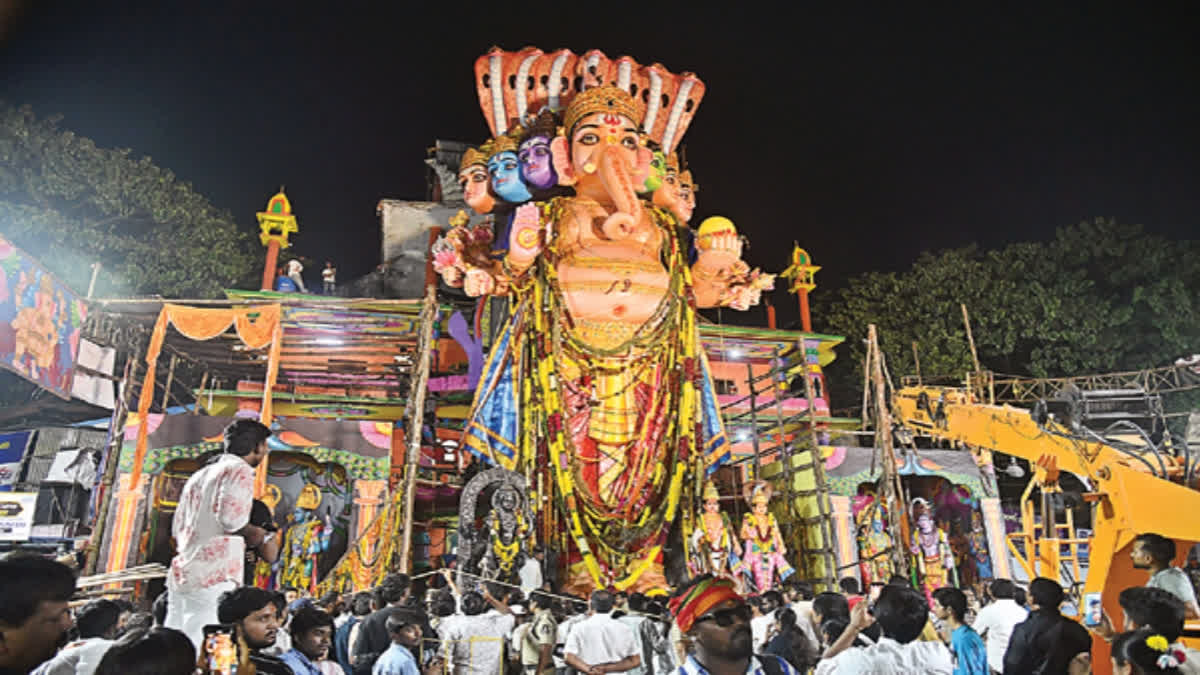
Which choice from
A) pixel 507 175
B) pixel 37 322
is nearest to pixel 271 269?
→ pixel 37 322

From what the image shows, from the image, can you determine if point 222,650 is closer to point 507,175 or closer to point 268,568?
point 507,175

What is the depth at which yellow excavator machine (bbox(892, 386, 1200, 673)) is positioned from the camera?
24.7ft

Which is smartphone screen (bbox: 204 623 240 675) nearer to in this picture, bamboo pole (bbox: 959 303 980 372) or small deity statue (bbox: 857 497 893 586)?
small deity statue (bbox: 857 497 893 586)

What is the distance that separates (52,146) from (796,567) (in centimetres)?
1553

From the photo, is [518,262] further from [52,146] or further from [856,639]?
[52,146]

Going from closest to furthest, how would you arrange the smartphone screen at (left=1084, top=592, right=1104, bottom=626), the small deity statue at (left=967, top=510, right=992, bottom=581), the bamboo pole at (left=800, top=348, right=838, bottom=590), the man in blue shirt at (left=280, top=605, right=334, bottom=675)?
the man in blue shirt at (left=280, top=605, right=334, bottom=675), the smartphone screen at (left=1084, top=592, right=1104, bottom=626), the bamboo pole at (left=800, top=348, right=838, bottom=590), the small deity statue at (left=967, top=510, right=992, bottom=581)

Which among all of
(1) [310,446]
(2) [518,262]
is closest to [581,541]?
(2) [518,262]

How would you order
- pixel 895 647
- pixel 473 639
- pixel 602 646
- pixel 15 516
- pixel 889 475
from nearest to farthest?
pixel 895 647 → pixel 602 646 → pixel 473 639 → pixel 889 475 → pixel 15 516

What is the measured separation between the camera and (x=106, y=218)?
16.2 metres

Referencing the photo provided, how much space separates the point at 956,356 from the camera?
65.9 ft

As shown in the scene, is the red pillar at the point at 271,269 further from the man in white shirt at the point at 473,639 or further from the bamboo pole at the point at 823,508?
the man in white shirt at the point at 473,639

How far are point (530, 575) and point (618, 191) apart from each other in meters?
4.68

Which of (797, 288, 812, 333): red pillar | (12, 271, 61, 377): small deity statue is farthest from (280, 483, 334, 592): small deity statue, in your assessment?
(797, 288, 812, 333): red pillar

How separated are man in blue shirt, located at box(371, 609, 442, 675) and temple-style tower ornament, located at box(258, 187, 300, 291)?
38.6 ft
